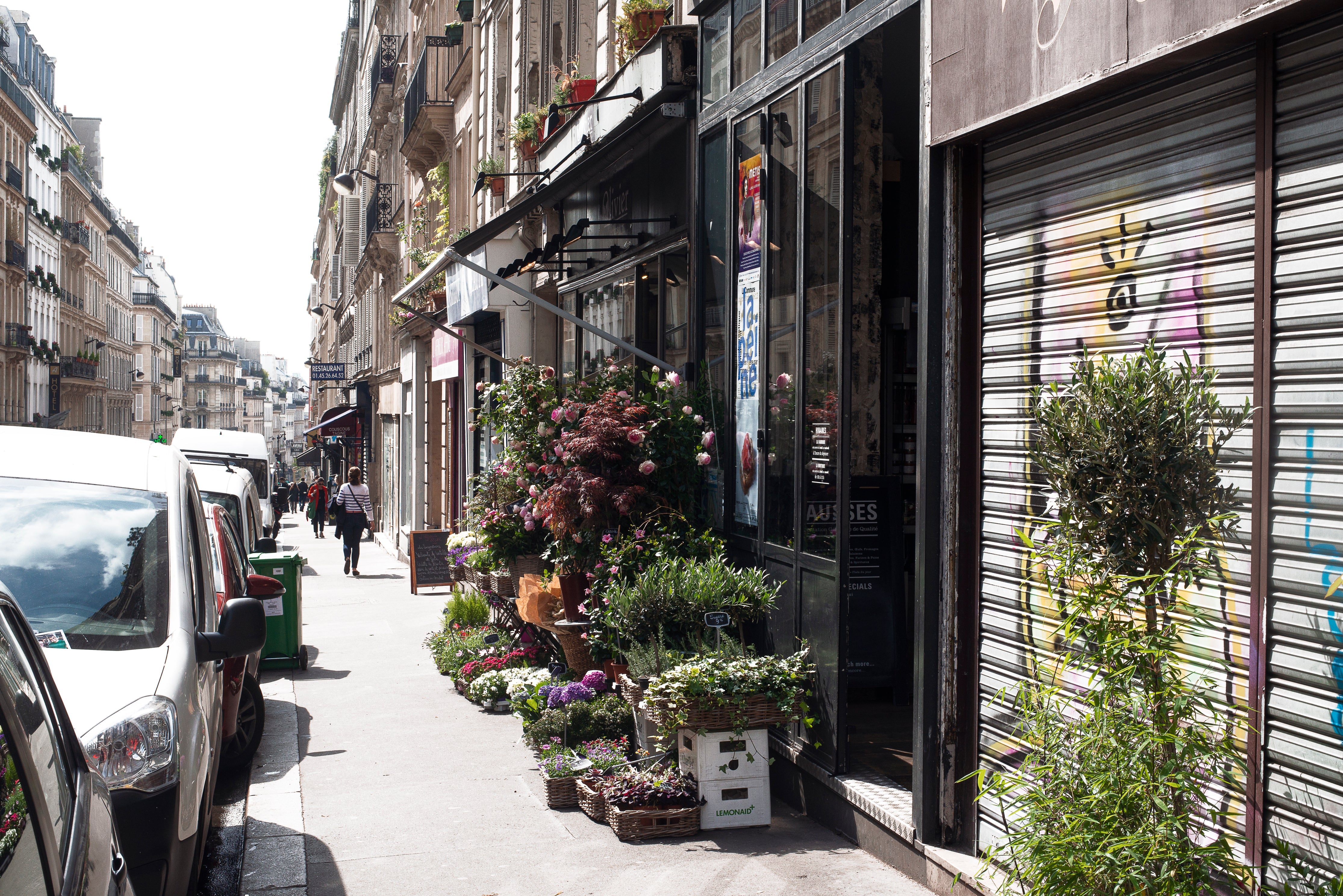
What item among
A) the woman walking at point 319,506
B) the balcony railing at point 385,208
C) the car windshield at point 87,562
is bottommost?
the woman walking at point 319,506

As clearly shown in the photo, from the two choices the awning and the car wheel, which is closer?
the car wheel

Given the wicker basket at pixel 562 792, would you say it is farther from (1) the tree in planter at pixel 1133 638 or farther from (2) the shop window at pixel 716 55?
(2) the shop window at pixel 716 55

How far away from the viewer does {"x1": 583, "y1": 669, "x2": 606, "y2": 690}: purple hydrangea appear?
27.0 ft

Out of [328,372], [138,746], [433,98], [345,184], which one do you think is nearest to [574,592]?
[138,746]

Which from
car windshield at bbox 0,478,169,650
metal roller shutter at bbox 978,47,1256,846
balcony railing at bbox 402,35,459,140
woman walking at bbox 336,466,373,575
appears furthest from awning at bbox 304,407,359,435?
metal roller shutter at bbox 978,47,1256,846

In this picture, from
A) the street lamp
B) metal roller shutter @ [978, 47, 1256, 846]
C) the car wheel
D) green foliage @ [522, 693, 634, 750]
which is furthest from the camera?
the street lamp

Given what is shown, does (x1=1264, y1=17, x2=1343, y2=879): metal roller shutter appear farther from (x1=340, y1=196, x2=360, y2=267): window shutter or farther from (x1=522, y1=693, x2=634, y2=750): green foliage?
(x1=340, y1=196, x2=360, y2=267): window shutter

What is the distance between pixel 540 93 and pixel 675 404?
29.2ft

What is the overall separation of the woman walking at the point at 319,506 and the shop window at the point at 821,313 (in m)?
30.1

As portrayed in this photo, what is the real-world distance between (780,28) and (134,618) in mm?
4776

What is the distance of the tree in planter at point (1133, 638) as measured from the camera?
11.3 ft

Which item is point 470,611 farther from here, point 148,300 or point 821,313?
point 148,300

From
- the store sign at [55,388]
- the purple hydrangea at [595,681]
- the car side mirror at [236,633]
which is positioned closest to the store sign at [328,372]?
the store sign at [55,388]

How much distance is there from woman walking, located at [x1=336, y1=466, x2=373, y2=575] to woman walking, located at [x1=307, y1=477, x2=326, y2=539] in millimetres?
12324
